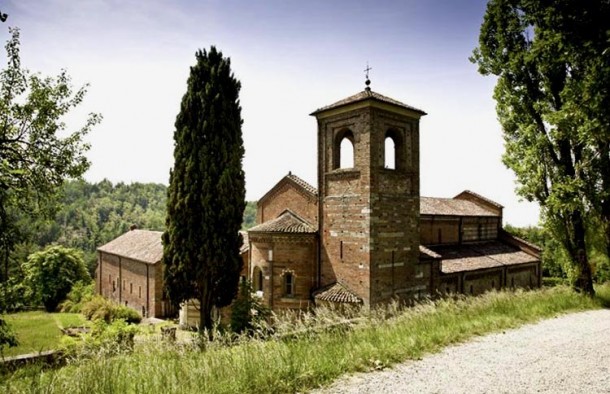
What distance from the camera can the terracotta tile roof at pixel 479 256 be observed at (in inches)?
874

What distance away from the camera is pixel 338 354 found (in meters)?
6.59

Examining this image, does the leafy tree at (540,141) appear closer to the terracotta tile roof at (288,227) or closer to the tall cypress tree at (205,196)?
the terracotta tile roof at (288,227)

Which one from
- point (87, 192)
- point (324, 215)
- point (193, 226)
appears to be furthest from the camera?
point (87, 192)

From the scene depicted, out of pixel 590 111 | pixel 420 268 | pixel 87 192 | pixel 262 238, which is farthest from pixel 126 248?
pixel 87 192

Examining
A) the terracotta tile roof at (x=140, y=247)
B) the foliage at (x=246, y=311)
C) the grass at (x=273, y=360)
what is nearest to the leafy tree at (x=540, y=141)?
the grass at (x=273, y=360)

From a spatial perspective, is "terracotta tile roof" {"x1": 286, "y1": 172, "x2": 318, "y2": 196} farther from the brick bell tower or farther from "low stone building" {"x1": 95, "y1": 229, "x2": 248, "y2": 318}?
"low stone building" {"x1": 95, "y1": 229, "x2": 248, "y2": 318}

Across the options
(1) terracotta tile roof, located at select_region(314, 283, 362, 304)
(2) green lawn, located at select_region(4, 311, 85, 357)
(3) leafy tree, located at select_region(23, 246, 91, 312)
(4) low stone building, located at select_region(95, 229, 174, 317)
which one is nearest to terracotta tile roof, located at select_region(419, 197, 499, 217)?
(1) terracotta tile roof, located at select_region(314, 283, 362, 304)

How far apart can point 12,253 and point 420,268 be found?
15.9 meters

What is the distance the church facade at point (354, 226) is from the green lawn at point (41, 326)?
15.5 meters

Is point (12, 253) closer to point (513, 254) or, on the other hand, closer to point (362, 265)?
point (362, 265)

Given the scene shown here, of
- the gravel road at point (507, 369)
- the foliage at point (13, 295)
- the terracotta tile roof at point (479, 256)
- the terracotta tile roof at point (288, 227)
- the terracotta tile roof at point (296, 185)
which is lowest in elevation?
the terracotta tile roof at point (479, 256)

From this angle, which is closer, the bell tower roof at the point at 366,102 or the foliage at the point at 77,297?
the bell tower roof at the point at 366,102

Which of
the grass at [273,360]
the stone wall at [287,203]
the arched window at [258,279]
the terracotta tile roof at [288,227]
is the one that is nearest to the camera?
the grass at [273,360]

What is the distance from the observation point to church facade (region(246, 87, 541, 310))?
629 inches
